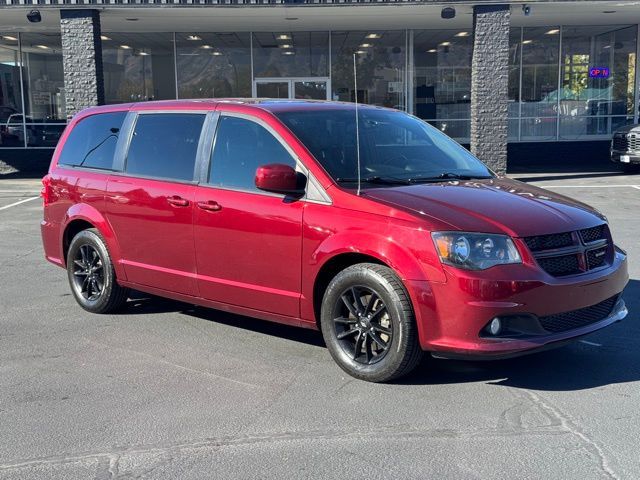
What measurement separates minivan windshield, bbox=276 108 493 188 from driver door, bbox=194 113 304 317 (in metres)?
0.27

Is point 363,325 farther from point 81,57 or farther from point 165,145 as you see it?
point 81,57

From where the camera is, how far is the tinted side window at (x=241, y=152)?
213 inches

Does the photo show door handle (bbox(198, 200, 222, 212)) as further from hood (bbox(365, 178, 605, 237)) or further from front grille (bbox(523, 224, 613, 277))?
front grille (bbox(523, 224, 613, 277))

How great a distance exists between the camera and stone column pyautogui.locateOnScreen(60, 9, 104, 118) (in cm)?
1638

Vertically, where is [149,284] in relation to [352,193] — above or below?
below

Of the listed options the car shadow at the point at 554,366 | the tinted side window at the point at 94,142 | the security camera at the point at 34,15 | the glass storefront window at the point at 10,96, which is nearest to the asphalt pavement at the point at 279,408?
the car shadow at the point at 554,366

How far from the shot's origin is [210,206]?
5547 mm

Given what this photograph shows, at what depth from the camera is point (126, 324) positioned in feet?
21.1

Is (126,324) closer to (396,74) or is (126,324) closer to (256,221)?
(256,221)

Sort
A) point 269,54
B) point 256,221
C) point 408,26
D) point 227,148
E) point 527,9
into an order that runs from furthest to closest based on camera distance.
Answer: point 269,54 < point 408,26 < point 527,9 < point 227,148 < point 256,221

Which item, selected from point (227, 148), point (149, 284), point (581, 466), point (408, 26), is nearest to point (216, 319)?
point (149, 284)

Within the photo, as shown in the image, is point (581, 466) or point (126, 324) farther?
point (126, 324)

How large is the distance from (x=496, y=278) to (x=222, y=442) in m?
1.83

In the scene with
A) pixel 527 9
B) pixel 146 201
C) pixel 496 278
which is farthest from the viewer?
pixel 527 9
